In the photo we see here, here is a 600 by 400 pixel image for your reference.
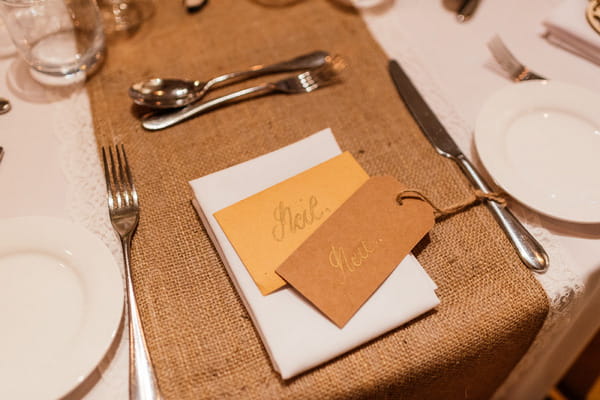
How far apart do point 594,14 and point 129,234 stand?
860 mm

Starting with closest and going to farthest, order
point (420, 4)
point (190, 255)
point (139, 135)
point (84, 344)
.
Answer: point (84, 344) → point (190, 255) → point (139, 135) → point (420, 4)

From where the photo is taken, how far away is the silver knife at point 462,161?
2.03ft

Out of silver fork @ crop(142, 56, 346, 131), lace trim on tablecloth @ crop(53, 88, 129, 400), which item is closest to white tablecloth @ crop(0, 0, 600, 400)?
lace trim on tablecloth @ crop(53, 88, 129, 400)

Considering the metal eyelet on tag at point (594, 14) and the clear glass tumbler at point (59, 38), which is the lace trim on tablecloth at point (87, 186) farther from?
the metal eyelet on tag at point (594, 14)

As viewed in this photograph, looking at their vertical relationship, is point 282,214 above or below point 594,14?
below

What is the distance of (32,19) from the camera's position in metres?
0.80

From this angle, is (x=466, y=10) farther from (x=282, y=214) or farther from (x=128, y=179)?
(x=128, y=179)

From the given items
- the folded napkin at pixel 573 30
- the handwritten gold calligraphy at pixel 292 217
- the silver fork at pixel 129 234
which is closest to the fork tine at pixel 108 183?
the silver fork at pixel 129 234

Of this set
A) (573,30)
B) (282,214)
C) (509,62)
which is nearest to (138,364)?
(282,214)

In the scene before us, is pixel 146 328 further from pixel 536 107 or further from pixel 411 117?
pixel 536 107

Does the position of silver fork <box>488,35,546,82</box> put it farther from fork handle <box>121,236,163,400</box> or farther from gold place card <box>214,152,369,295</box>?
fork handle <box>121,236,163,400</box>

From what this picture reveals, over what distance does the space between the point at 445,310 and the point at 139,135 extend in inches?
19.7

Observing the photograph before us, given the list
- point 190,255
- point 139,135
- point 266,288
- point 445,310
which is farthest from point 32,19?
point 445,310

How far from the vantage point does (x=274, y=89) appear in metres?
0.79
